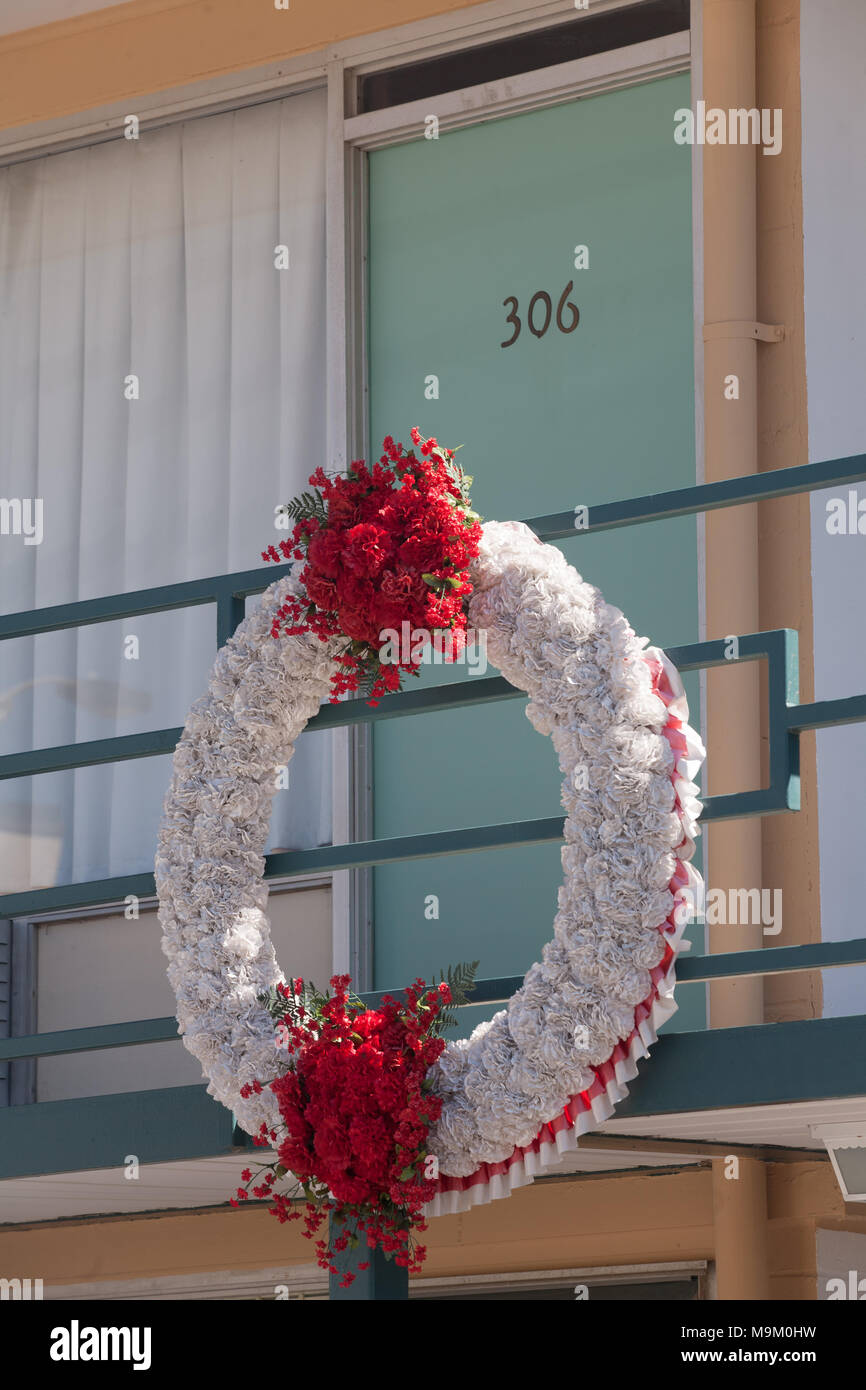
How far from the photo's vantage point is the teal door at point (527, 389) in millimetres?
5840

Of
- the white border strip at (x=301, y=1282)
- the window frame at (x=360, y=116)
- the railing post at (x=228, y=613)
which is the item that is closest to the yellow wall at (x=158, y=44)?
the window frame at (x=360, y=116)

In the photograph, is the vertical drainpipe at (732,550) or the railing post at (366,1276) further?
the vertical drainpipe at (732,550)

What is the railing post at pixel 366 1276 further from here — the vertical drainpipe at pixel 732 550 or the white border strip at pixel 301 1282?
the white border strip at pixel 301 1282

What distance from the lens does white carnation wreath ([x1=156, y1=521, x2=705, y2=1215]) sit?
12.4 feet

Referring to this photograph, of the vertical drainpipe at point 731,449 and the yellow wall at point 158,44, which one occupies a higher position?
the yellow wall at point 158,44

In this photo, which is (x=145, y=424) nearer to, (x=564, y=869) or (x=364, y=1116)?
(x=564, y=869)

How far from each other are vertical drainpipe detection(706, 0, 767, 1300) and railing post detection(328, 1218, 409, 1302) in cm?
146

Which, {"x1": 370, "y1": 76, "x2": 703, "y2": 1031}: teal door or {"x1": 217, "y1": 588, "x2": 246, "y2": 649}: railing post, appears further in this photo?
{"x1": 370, "y1": 76, "x2": 703, "y2": 1031}: teal door

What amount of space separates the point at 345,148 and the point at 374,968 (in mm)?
2643

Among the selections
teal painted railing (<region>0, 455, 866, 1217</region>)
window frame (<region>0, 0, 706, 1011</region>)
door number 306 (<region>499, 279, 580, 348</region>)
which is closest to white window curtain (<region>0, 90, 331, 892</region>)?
window frame (<region>0, 0, 706, 1011</region>)

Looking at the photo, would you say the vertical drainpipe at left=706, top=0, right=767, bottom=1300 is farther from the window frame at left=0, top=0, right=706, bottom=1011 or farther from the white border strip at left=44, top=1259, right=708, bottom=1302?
the white border strip at left=44, top=1259, right=708, bottom=1302

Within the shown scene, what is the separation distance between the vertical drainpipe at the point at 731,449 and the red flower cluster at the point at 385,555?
1434mm

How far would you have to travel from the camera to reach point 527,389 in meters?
6.09

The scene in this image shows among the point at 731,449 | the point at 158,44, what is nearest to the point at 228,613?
the point at 731,449
